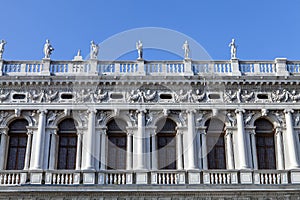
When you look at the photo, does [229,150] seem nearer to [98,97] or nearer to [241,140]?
[241,140]

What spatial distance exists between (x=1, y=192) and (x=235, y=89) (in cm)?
1023

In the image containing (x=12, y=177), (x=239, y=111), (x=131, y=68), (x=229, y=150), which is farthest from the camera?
(x=131, y=68)

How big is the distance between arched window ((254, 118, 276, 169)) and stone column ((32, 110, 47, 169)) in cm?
864

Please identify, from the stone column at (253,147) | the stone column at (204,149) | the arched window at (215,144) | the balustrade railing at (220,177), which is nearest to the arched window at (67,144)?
the stone column at (204,149)

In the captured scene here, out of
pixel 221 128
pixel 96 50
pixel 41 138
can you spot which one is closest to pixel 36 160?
pixel 41 138

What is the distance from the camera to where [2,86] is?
23734 mm

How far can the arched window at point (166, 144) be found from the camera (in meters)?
22.9

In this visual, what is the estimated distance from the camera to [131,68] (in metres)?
24.3

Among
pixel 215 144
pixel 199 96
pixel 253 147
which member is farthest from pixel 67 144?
pixel 253 147

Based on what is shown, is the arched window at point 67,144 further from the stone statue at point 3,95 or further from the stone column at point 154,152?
the stone column at point 154,152

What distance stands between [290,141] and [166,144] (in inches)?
196

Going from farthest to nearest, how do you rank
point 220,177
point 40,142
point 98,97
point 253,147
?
1. point 98,97
2. point 253,147
3. point 40,142
4. point 220,177

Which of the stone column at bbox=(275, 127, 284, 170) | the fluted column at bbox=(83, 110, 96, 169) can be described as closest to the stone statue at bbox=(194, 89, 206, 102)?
the stone column at bbox=(275, 127, 284, 170)

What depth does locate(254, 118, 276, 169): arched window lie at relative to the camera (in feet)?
75.7
